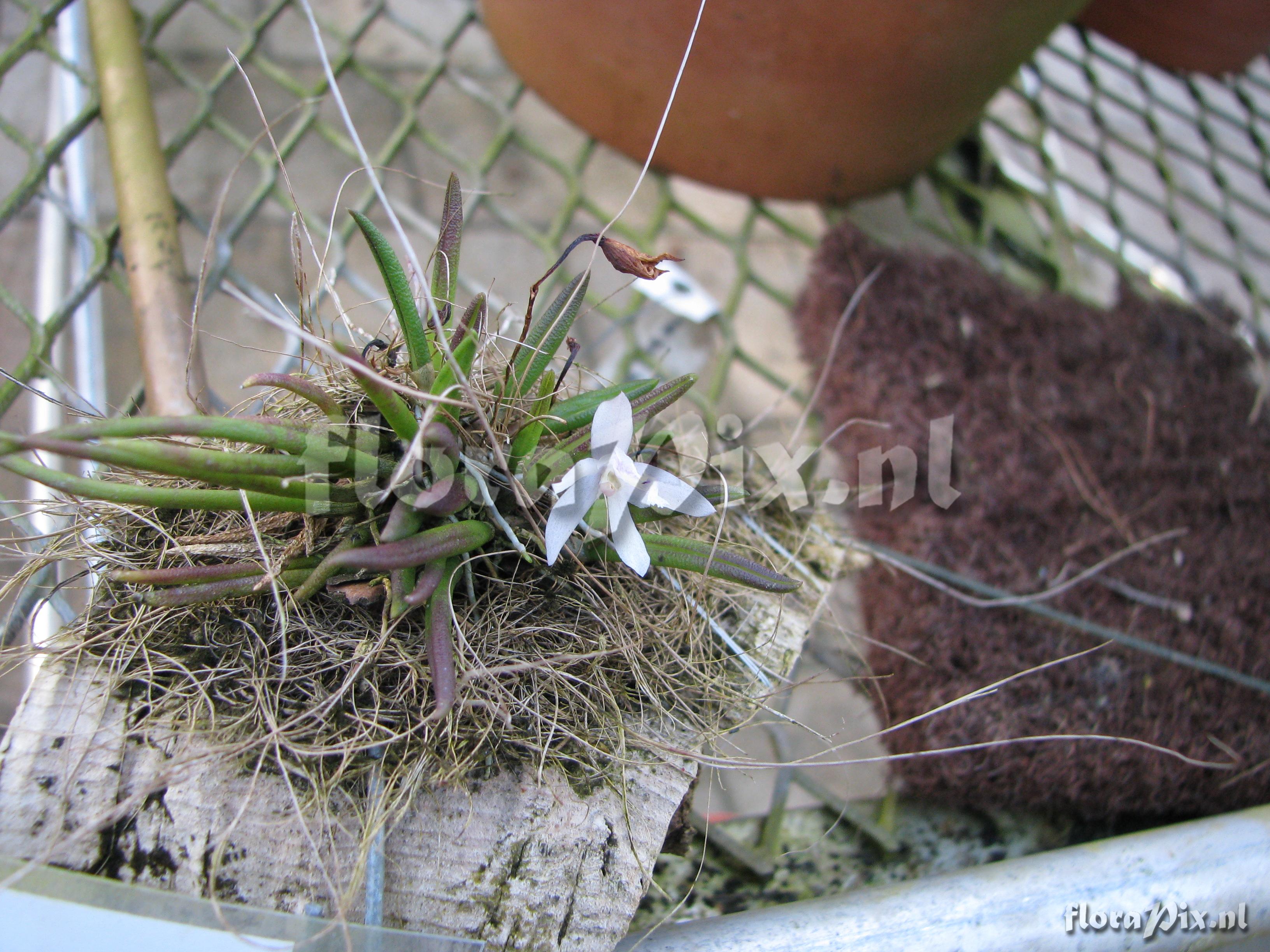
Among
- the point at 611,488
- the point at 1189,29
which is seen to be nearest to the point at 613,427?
the point at 611,488

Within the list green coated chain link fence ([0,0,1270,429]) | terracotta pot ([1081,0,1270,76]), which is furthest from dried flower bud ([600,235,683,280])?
terracotta pot ([1081,0,1270,76])

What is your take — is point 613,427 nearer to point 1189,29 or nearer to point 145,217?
point 145,217

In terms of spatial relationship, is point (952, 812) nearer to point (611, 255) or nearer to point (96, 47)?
point (611, 255)

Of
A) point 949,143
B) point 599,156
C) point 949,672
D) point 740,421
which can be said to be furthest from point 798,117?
point 599,156

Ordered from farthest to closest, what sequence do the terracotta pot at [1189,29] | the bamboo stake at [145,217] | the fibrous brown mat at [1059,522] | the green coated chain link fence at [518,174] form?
the terracotta pot at [1189,29] < the green coated chain link fence at [518,174] < the fibrous brown mat at [1059,522] < the bamboo stake at [145,217]

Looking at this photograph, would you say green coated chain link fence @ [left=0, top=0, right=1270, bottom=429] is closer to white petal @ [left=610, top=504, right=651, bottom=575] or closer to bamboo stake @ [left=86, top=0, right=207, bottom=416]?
bamboo stake @ [left=86, top=0, right=207, bottom=416]

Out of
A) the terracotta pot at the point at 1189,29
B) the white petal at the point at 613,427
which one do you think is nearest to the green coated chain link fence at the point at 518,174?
the terracotta pot at the point at 1189,29

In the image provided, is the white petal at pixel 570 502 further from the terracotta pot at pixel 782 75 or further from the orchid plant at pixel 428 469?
the terracotta pot at pixel 782 75
